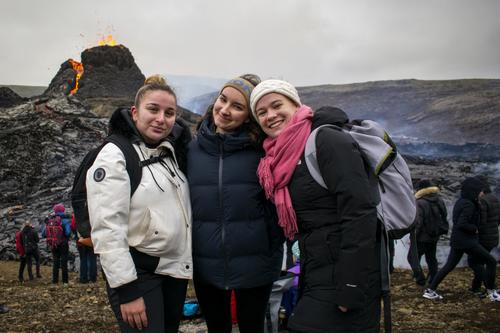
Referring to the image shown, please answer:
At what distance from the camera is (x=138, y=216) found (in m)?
2.61

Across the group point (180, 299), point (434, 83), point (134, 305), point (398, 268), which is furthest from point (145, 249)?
point (434, 83)

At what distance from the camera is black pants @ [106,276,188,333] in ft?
8.59

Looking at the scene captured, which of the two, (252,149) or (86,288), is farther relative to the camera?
(86,288)

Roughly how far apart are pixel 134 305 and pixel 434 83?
103581 mm

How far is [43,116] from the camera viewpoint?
77.0 ft

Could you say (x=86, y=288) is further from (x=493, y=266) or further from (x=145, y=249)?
(x=493, y=266)

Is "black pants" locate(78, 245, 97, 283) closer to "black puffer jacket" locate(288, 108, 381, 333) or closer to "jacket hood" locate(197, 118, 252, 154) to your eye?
Answer: "jacket hood" locate(197, 118, 252, 154)

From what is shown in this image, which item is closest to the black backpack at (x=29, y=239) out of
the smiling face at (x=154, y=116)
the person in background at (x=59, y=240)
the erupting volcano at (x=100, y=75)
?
the person in background at (x=59, y=240)

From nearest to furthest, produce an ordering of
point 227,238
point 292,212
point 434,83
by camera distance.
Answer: point 292,212
point 227,238
point 434,83

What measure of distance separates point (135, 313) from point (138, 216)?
0.59 meters

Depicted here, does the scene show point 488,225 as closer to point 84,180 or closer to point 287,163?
point 287,163

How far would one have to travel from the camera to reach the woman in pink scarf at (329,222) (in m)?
2.28

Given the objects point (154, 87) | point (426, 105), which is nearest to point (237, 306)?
point (154, 87)

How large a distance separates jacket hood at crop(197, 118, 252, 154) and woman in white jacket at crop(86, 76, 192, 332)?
0.25 m
